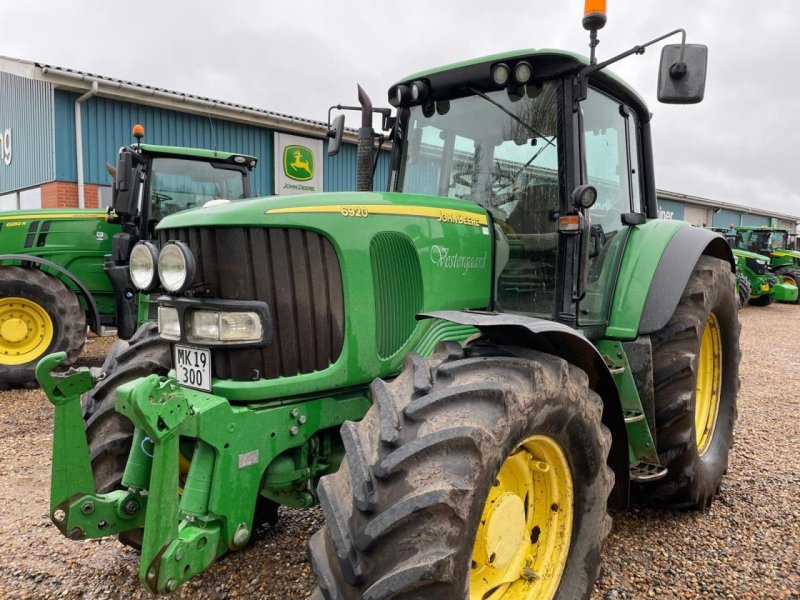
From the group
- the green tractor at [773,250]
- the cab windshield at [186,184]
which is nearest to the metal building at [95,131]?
the cab windshield at [186,184]

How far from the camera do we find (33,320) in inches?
252

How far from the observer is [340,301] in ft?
7.57

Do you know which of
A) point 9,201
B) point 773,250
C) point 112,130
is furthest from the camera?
point 773,250

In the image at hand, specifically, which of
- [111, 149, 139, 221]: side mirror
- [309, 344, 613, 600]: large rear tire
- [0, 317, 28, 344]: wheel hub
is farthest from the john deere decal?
[309, 344, 613, 600]: large rear tire

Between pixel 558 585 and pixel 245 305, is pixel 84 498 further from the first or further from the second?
pixel 558 585

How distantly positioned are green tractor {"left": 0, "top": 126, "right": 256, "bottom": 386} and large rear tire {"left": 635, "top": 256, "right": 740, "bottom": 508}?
4.90 meters

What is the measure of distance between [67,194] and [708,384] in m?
10.8

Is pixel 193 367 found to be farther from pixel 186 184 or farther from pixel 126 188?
pixel 186 184

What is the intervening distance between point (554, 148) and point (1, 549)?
10.7ft

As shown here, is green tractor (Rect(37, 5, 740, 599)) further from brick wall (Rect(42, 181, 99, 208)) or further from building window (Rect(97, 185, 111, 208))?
brick wall (Rect(42, 181, 99, 208))

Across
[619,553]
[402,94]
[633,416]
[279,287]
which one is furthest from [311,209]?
[619,553]

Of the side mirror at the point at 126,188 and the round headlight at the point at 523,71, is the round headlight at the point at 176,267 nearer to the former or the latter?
the round headlight at the point at 523,71

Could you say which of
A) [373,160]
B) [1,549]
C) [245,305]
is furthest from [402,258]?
[1,549]

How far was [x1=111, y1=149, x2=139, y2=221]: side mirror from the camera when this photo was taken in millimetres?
6482
